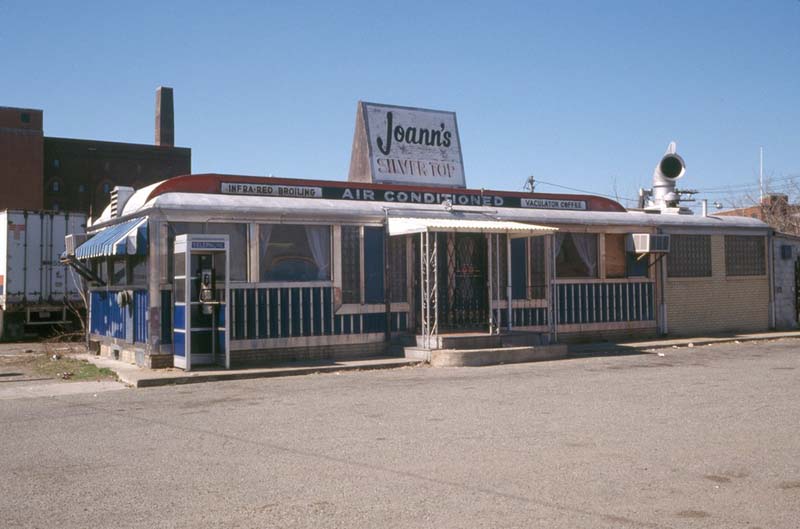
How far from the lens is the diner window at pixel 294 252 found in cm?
1588

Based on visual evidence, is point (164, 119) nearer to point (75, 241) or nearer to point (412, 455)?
point (75, 241)

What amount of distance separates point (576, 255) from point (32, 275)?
14702 millimetres

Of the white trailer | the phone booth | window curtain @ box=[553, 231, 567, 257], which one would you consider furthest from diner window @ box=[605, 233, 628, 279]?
the white trailer

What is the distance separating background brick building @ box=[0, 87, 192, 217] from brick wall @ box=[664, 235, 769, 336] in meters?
31.1

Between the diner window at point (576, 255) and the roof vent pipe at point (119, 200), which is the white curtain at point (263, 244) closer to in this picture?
the roof vent pipe at point (119, 200)

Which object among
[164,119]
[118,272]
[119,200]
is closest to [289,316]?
[118,272]

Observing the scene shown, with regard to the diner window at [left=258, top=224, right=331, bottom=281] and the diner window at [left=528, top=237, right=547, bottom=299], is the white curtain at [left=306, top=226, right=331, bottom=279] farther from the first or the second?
the diner window at [left=528, top=237, right=547, bottom=299]

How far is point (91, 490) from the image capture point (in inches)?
256

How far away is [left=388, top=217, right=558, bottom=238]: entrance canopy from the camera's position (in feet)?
52.7

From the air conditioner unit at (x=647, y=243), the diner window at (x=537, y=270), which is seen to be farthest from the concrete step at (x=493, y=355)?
the air conditioner unit at (x=647, y=243)

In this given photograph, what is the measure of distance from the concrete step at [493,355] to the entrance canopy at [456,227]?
2.25m

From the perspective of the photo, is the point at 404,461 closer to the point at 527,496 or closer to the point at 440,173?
the point at 527,496

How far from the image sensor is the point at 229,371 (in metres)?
14.3

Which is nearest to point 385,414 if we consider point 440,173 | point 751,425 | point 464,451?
point 464,451
